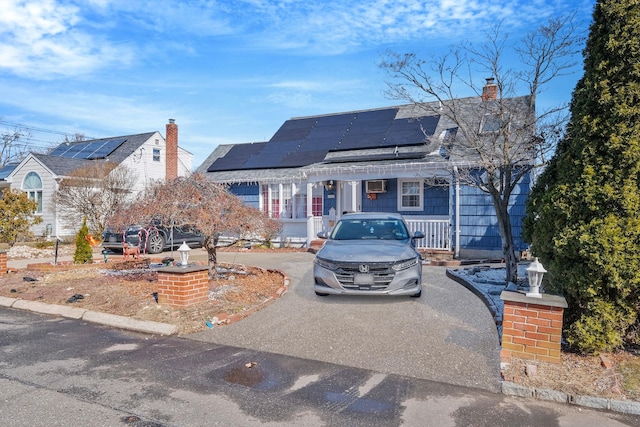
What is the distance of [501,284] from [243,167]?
13174 mm

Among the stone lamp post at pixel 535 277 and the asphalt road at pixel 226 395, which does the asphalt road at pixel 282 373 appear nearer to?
the asphalt road at pixel 226 395

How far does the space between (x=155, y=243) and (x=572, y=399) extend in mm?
15157

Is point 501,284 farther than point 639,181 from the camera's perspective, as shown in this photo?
Yes

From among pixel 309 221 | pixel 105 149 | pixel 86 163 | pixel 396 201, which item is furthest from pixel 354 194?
pixel 105 149

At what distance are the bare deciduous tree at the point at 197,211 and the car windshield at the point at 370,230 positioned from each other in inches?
58.5

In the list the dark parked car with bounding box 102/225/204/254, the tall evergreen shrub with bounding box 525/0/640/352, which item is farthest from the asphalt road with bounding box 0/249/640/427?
the dark parked car with bounding box 102/225/204/254

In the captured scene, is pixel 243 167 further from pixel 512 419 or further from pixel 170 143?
pixel 512 419

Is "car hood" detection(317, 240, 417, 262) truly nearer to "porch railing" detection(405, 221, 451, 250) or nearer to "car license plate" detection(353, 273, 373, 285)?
"car license plate" detection(353, 273, 373, 285)

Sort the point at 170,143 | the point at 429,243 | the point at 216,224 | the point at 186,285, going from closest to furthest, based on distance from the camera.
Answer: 1. the point at 186,285
2. the point at 216,224
3. the point at 429,243
4. the point at 170,143

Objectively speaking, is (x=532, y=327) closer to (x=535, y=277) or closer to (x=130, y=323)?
(x=535, y=277)

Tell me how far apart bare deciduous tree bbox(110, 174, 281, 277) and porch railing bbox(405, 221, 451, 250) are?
613 centimetres

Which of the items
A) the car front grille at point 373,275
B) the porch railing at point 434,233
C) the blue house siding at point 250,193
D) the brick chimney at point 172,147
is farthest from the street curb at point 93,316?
the brick chimney at point 172,147

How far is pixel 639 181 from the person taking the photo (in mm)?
4504

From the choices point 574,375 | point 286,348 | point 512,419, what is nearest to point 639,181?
point 574,375
